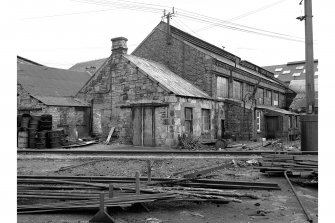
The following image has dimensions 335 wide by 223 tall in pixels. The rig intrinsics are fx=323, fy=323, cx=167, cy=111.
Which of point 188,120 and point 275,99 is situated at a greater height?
point 275,99

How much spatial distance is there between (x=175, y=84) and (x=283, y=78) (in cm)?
4294

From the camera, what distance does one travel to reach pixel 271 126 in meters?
27.8

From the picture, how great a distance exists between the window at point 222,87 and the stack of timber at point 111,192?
58.0 ft

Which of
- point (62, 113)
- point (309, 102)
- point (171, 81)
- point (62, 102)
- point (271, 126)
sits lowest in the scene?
point (271, 126)

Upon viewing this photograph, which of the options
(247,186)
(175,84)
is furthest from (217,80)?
(247,186)

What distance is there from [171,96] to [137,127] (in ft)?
10.5

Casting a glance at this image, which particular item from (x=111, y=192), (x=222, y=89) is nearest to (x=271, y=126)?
(x=222, y=89)

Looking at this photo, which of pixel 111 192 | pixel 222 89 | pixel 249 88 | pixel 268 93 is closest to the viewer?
pixel 111 192

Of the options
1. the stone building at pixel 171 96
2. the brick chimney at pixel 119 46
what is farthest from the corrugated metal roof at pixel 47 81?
the brick chimney at pixel 119 46

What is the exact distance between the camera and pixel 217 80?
83.6 feet

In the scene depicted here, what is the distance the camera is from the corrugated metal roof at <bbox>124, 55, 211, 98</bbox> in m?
21.1

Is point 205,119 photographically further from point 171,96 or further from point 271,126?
point 271,126

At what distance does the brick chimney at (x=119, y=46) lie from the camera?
23281mm

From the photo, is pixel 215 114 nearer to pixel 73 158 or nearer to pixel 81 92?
pixel 81 92
